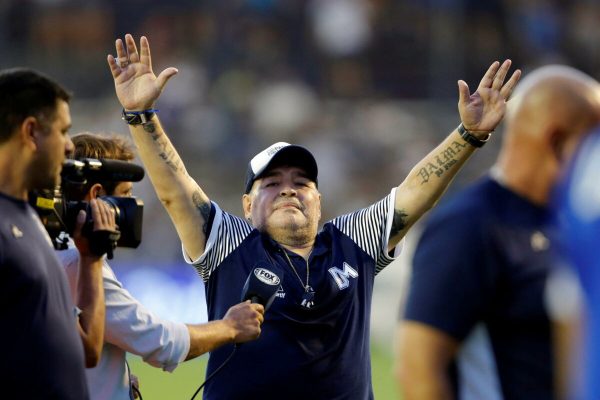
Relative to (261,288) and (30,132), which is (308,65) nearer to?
(261,288)

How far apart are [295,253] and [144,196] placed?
12334 millimetres

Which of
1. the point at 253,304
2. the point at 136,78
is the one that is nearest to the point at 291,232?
the point at 253,304

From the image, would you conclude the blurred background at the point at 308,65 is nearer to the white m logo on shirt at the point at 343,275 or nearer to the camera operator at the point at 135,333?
the white m logo on shirt at the point at 343,275

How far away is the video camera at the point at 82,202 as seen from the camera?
4.70 m

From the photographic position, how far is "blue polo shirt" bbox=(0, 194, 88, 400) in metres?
4.16

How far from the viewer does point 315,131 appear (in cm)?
1922

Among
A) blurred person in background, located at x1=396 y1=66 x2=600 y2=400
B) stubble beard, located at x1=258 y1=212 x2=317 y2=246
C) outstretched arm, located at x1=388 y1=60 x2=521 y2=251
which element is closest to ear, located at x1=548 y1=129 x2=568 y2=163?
blurred person in background, located at x1=396 y1=66 x2=600 y2=400

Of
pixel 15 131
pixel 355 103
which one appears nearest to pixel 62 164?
pixel 15 131

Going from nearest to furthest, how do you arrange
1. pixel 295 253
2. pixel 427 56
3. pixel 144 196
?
1. pixel 295 253
2. pixel 144 196
3. pixel 427 56

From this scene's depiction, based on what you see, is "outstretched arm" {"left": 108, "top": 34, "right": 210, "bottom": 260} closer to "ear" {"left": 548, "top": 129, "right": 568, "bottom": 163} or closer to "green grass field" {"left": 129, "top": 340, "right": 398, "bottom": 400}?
"ear" {"left": 548, "top": 129, "right": 568, "bottom": 163}

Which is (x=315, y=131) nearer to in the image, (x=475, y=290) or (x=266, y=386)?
(x=266, y=386)

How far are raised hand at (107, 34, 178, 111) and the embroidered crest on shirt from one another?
5.78 ft

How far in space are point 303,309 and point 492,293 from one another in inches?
78.6

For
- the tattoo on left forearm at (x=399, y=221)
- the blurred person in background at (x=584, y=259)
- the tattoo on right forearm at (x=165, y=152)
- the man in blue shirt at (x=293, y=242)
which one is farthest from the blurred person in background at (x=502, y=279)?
the tattoo on right forearm at (x=165, y=152)
